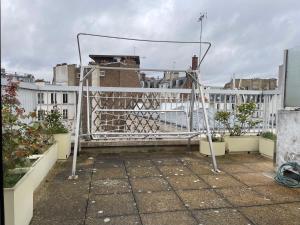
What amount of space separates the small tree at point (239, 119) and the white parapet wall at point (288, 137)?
4.26 ft

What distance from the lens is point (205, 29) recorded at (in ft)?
25.9

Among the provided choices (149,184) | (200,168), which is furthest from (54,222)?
(200,168)

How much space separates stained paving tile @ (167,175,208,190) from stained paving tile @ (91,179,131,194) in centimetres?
57

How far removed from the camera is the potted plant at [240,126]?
4.92m

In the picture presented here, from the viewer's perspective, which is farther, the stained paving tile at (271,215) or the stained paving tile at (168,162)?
the stained paving tile at (168,162)

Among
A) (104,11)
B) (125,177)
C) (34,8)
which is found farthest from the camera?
(104,11)

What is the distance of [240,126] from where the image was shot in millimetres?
5098

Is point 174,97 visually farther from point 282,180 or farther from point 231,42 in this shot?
point 231,42

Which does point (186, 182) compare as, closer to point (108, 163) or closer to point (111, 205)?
point (111, 205)

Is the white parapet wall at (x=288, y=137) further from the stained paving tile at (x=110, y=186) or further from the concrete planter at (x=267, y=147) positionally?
the stained paving tile at (x=110, y=186)

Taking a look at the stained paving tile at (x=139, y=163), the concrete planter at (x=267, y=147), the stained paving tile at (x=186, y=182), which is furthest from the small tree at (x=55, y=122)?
the concrete planter at (x=267, y=147)

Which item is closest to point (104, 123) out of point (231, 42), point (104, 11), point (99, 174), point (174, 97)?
point (174, 97)

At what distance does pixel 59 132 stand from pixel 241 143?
3254 millimetres

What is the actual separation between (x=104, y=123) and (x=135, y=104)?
76 centimetres
